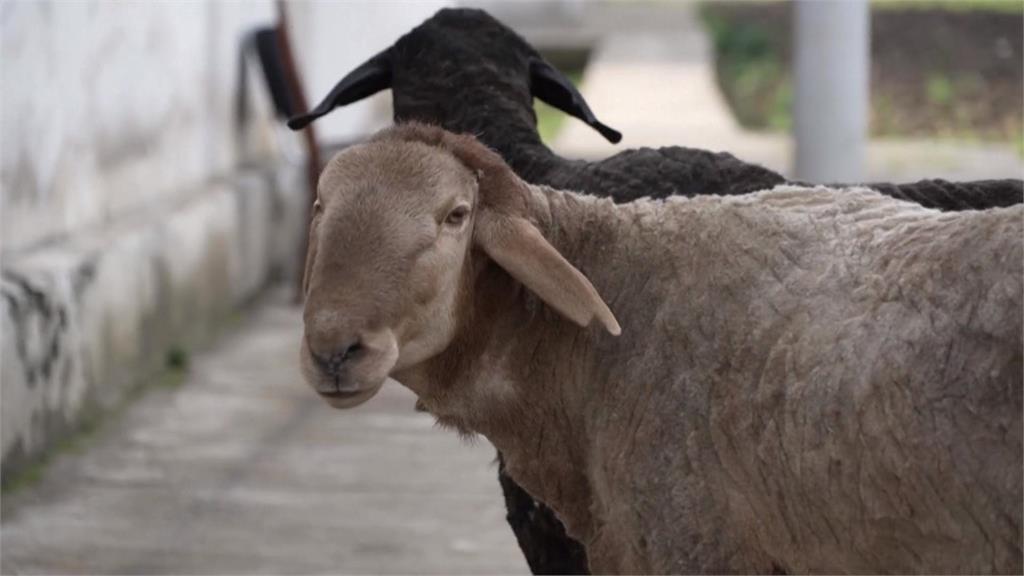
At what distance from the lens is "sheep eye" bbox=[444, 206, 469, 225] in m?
4.12

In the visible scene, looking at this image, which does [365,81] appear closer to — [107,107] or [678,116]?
[107,107]

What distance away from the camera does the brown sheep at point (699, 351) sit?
370 cm

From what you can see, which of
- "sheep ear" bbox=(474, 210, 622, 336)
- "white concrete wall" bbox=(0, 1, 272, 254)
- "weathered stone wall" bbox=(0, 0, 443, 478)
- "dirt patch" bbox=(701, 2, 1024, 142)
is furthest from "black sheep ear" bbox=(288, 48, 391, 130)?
"dirt patch" bbox=(701, 2, 1024, 142)

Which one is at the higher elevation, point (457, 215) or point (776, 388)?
point (457, 215)

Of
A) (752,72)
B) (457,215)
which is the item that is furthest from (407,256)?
(752,72)

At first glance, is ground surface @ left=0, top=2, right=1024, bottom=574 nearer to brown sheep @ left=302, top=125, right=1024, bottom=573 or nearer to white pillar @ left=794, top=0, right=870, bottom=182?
brown sheep @ left=302, top=125, right=1024, bottom=573

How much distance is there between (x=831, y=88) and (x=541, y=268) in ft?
23.1

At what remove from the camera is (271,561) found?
6.82m

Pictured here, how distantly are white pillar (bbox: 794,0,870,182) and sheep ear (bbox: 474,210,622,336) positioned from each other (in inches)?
263

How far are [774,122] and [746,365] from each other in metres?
14.9

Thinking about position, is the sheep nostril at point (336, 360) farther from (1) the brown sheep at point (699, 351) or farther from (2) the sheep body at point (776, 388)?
(2) the sheep body at point (776, 388)

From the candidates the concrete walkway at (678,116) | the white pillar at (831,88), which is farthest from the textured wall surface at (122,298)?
the white pillar at (831,88)

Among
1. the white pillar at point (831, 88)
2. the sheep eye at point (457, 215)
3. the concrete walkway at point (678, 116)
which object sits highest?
the sheep eye at point (457, 215)

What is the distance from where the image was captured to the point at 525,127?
18.9ft
